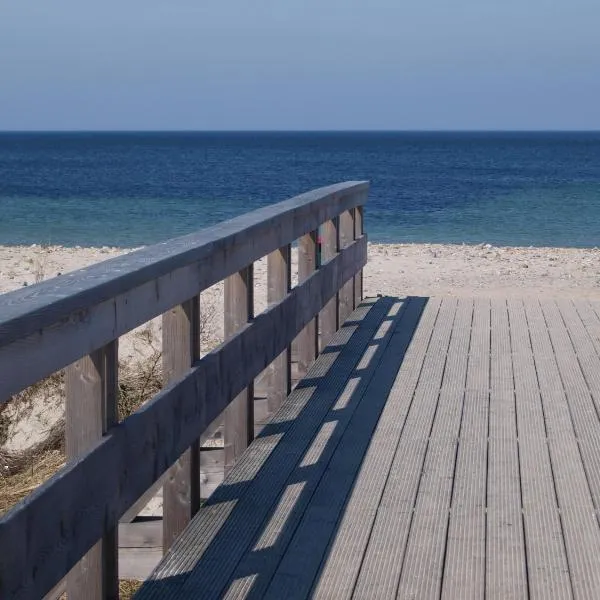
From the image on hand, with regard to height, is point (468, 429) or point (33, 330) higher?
point (33, 330)

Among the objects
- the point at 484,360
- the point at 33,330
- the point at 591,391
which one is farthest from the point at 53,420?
the point at 33,330

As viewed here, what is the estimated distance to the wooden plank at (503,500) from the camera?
3.40 metres

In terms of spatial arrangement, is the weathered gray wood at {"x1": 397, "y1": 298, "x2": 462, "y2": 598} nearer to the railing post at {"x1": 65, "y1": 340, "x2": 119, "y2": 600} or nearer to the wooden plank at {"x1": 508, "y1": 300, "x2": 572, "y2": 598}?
the wooden plank at {"x1": 508, "y1": 300, "x2": 572, "y2": 598}

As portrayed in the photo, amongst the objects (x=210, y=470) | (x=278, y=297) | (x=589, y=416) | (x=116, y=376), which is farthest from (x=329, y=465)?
(x=116, y=376)

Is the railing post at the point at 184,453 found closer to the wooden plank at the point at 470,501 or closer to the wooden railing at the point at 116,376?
the wooden railing at the point at 116,376

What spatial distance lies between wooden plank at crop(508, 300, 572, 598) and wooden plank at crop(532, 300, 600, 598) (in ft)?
0.09

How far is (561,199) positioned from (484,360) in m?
40.0

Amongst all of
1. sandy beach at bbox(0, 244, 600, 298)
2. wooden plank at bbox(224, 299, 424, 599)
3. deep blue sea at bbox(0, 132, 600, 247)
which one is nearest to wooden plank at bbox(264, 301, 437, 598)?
wooden plank at bbox(224, 299, 424, 599)

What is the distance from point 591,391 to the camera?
6074 mm

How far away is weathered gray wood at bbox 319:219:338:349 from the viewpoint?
741 centimetres

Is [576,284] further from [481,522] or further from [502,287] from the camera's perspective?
[481,522]

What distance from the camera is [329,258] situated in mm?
7367

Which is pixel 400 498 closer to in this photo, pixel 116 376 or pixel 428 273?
pixel 116 376

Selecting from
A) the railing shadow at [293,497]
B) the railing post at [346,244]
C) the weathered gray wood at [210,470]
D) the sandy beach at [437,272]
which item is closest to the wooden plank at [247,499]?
the railing shadow at [293,497]
